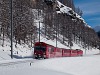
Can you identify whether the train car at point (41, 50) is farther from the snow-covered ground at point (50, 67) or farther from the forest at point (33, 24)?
the forest at point (33, 24)

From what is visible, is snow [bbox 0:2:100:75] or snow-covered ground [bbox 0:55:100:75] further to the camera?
snow [bbox 0:2:100:75]

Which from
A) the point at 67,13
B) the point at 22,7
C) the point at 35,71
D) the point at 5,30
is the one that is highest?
the point at 67,13

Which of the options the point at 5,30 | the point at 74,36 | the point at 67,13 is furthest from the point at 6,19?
the point at 67,13

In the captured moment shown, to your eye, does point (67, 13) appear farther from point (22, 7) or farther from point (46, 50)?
point (46, 50)

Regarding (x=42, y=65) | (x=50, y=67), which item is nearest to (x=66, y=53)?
(x=50, y=67)

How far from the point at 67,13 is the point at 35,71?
473 ft

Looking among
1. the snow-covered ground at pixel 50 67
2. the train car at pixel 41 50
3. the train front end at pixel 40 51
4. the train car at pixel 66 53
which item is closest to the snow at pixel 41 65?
the snow-covered ground at pixel 50 67

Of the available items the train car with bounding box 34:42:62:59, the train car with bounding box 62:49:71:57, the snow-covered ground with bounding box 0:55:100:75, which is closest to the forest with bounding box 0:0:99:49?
the train car with bounding box 62:49:71:57

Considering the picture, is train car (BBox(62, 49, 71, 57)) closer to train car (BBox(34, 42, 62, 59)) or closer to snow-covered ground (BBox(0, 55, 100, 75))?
snow-covered ground (BBox(0, 55, 100, 75))

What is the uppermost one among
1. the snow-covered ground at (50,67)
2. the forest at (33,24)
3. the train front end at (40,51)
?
the forest at (33,24)

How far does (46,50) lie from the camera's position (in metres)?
50.4

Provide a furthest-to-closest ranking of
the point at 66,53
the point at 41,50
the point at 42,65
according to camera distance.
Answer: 1. the point at 66,53
2. the point at 41,50
3. the point at 42,65

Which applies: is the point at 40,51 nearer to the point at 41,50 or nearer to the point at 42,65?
the point at 41,50

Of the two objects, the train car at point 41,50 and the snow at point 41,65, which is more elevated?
the train car at point 41,50
